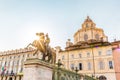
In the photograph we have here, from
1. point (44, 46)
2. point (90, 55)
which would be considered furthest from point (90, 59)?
point (44, 46)

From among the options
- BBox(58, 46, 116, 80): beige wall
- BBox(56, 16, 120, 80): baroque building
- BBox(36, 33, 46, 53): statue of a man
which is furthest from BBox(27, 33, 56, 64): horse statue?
BBox(58, 46, 116, 80): beige wall

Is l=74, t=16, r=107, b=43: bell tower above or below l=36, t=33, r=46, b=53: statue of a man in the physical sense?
above

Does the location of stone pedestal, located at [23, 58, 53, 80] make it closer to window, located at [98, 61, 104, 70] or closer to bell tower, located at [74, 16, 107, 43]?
window, located at [98, 61, 104, 70]


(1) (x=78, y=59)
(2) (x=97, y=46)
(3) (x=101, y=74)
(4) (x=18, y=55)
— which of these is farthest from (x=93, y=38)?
(4) (x=18, y=55)

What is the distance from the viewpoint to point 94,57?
38531 millimetres

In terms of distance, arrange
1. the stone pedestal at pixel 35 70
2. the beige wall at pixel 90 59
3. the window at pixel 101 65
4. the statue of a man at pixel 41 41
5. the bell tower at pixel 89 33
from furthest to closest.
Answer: the bell tower at pixel 89 33 < the window at pixel 101 65 < the beige wall at pixel 90 59 < the statue of a man at pixel 41 41 < the stone pedestal at pixel 35 70

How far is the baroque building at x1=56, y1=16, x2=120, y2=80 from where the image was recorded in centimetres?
3541

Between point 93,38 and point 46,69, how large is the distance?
1566 inches

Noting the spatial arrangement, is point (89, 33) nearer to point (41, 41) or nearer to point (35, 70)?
point (41, 41)

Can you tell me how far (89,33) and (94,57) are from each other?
1139 cm

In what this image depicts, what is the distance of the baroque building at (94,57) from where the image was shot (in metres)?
35.4

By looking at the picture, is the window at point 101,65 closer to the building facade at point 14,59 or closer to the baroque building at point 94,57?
the baroque building at point 94,57

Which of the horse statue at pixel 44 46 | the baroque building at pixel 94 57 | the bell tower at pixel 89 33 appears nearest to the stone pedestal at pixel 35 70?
the horse statue at pixel 44 46

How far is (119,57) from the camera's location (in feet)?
116
